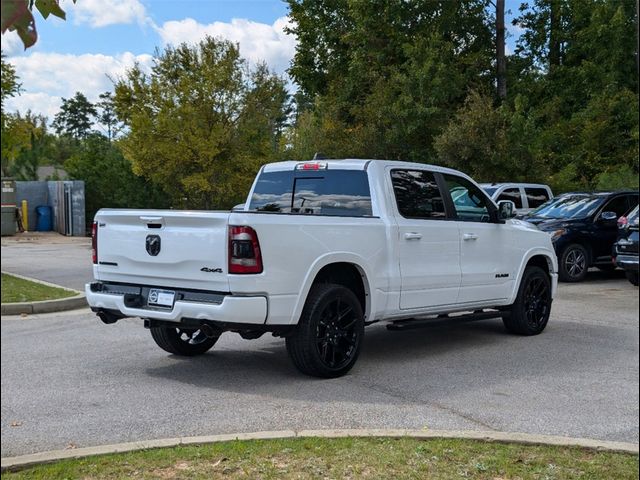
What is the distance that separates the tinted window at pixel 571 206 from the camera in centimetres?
1558

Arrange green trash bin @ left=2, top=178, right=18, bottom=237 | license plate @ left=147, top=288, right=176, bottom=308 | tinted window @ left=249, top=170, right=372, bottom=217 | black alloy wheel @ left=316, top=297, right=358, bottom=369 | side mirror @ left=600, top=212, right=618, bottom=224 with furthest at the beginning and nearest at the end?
1. green trash bin @ left=2, top=178, right=18, bottom=237
2. side mirror @ left=600, top=212, right=618, bottom=224
3. tinted window @ left=249, top=170, right=372, bottom=217
4. black alloy wheel @ left=316, top=297, right=358, bottom=369
5. license plate @ left=147, top=288, right=176, bottom=308

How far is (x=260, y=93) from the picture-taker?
17.3 metres

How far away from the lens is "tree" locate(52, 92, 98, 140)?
34.5m

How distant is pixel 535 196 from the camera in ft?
63.5

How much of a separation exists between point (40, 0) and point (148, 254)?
4193 millimetres

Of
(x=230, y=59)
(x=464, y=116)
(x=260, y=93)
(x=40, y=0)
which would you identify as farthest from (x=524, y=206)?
(x=40, y=0)

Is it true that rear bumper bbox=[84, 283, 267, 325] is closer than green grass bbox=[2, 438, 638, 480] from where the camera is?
No

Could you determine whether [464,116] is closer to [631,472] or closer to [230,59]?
[230,59]

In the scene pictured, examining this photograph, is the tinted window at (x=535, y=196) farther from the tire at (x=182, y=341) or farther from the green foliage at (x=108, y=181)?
the green foliage at (x=108, y=181)

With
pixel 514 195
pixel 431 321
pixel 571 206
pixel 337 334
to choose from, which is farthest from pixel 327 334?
pixel 514 195

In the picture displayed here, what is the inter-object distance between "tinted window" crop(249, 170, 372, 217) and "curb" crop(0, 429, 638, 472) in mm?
3030

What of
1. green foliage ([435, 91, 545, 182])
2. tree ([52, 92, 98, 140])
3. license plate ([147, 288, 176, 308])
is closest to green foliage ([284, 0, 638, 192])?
green foliage ([435, 91, 545, 182])

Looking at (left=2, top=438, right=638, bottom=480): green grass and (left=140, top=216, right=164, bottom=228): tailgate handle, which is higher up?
(left=140, top=216, right=164, bottom=228): tailgate handle

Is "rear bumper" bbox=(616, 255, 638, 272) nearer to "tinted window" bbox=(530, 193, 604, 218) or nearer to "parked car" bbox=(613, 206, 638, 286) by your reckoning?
"parked car" bbox=(613, 206, 638, 286)
